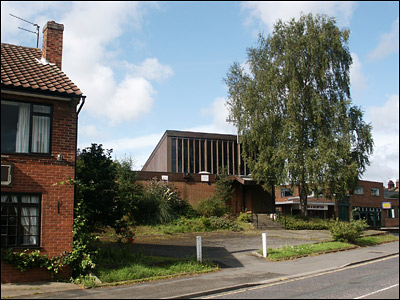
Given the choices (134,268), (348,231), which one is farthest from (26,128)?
(348,231)

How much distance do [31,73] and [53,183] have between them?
3834 mm

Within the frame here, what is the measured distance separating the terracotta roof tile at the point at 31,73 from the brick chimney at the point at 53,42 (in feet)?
1.14

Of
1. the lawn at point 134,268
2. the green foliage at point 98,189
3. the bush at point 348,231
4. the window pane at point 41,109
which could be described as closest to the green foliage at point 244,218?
the bush at point 348,231

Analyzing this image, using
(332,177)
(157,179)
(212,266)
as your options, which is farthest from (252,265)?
(332,177)

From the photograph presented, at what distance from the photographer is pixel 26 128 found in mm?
12461

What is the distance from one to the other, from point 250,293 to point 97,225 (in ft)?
22.0

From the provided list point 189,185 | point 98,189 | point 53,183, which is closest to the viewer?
point 53,183

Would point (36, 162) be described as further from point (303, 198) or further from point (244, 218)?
point (303, 198)

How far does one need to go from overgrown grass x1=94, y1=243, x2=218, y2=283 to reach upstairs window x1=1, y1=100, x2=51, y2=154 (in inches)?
162

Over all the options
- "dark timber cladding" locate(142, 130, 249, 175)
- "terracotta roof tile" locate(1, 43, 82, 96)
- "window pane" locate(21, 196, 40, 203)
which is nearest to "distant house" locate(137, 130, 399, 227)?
"dark timber cladding" locate(142, 130, 249, 175)

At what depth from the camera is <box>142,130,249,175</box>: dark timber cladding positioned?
32.8m

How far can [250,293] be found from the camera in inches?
421

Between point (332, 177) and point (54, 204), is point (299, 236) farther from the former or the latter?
point (54, 204)

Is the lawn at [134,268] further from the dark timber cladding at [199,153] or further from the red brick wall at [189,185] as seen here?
the dark timber cladding at [199,153]
